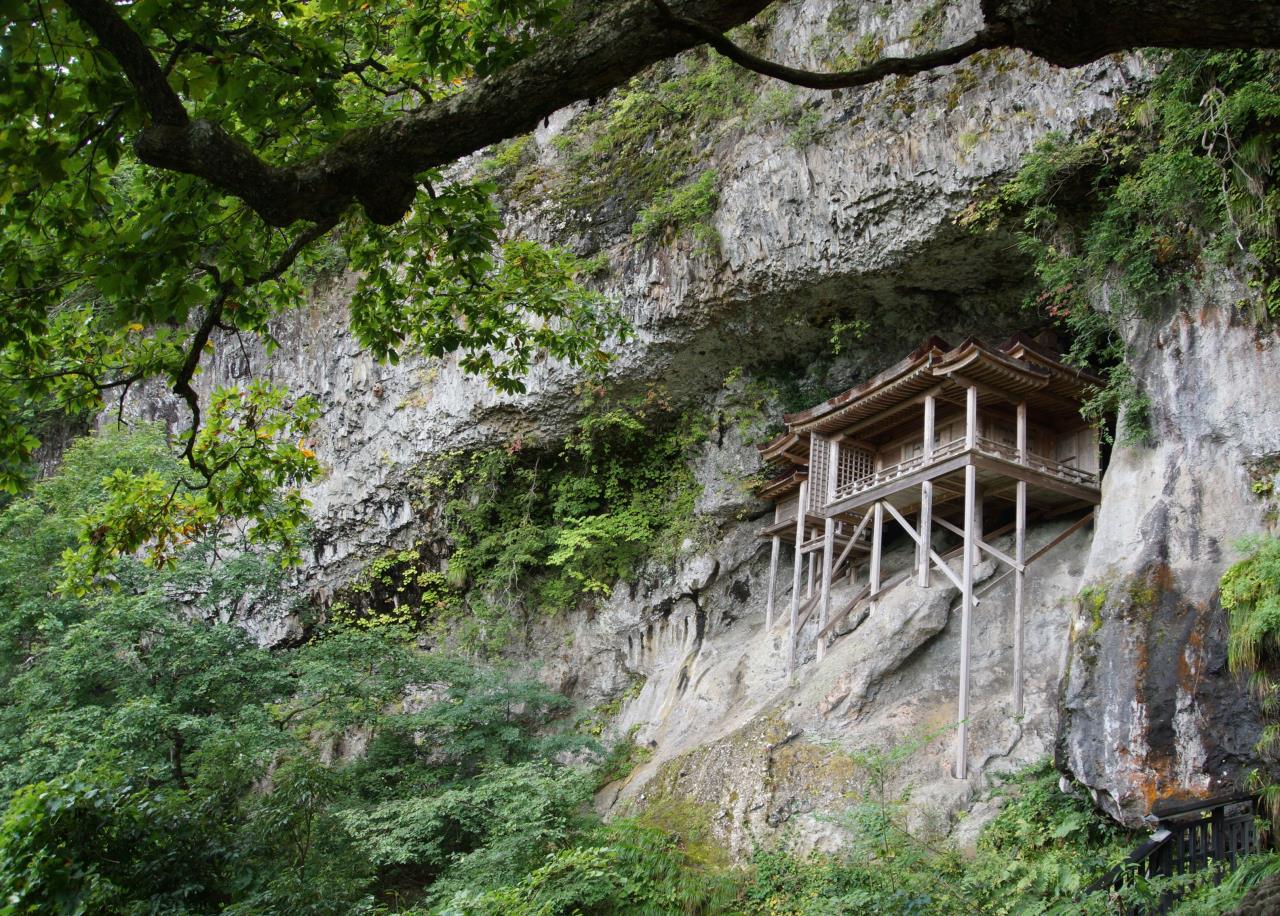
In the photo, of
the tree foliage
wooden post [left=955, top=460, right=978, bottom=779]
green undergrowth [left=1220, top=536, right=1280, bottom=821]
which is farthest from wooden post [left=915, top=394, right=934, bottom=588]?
the tree foliage

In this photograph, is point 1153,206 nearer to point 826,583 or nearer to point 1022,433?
point 1022,433

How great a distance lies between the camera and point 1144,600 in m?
10.8

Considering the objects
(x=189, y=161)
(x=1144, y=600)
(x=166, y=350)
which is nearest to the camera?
(x=189, y=161)

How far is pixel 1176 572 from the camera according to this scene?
10781 millimetres

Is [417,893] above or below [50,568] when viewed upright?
below

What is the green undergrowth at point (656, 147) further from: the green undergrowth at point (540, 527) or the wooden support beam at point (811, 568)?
the wooden support beam at point (811, 568)

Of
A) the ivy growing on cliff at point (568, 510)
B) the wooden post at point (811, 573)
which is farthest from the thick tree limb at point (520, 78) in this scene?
the ivy growing on cliff at point (568, 510)

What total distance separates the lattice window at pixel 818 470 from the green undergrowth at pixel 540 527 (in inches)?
130

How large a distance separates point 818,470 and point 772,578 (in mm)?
2266

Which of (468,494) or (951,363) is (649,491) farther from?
(951,363)

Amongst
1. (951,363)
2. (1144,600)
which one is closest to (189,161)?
(1144,600)

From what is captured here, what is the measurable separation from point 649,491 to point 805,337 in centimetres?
475

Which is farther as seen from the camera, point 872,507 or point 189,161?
point 872,507

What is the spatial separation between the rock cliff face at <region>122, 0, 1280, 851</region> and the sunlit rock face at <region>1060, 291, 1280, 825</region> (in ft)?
0.09
